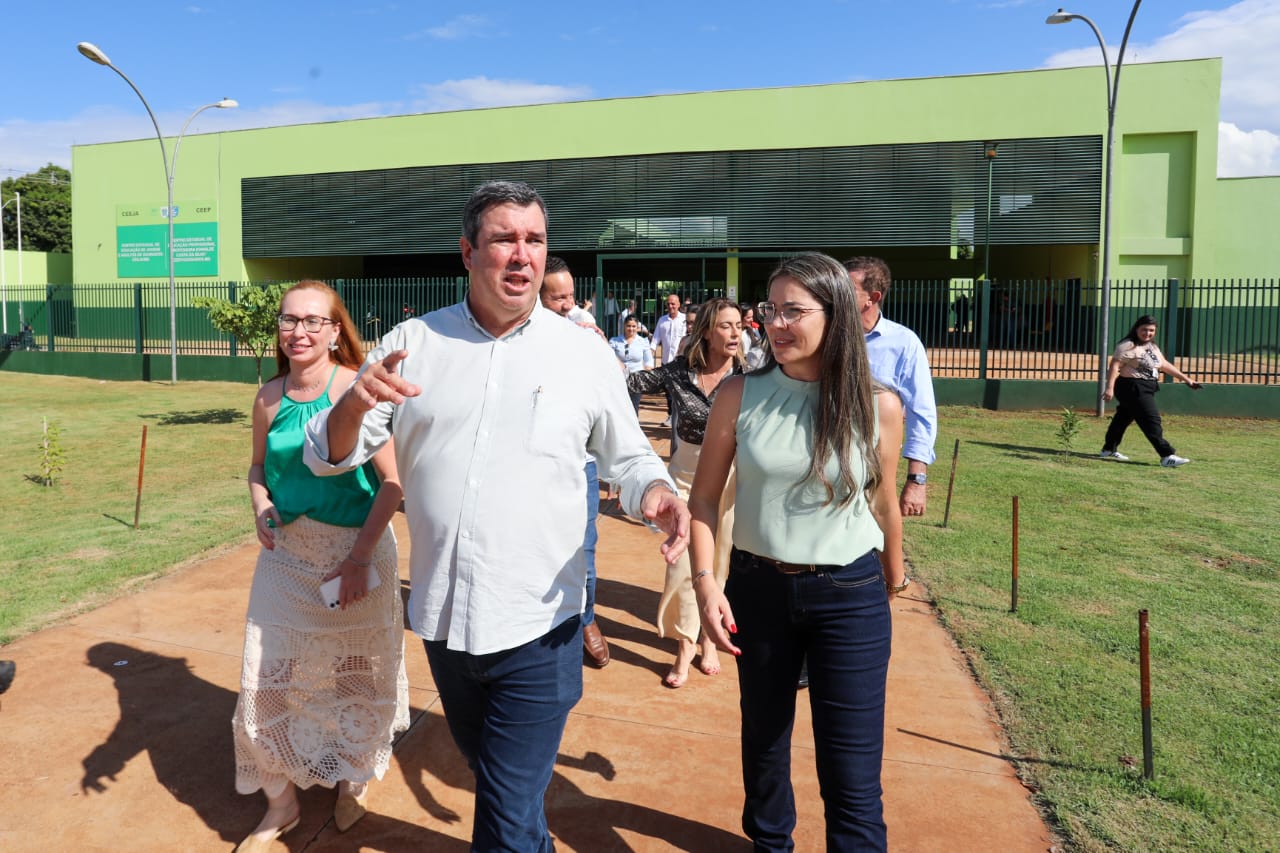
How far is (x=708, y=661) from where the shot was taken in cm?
447

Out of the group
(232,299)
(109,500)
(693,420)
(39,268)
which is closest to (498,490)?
(693,420)

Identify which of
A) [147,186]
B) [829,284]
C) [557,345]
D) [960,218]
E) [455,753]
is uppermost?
[147,186]

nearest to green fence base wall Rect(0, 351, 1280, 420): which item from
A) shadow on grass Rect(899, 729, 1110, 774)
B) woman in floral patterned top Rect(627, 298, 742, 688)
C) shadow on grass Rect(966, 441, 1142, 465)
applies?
shadow on grass Rect(966, 441, 1142, 465)

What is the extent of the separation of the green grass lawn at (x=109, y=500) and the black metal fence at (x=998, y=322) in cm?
499

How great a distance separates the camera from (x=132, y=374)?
22.8 meters

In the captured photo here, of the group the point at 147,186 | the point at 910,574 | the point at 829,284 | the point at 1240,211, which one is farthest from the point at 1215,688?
the point at 147,186

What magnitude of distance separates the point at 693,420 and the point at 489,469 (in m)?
2.35

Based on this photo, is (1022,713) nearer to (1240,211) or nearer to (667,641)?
(667,641)

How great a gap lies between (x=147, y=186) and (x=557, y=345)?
122 feet

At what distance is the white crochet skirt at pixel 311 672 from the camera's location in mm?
2916

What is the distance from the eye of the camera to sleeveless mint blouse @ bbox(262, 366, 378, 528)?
9.32 feet

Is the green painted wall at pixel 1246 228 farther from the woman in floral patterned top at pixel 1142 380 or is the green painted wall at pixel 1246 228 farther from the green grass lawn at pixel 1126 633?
the green grass lawn at pixel 1126 633

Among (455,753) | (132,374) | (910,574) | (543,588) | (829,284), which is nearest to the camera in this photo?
(543,588)

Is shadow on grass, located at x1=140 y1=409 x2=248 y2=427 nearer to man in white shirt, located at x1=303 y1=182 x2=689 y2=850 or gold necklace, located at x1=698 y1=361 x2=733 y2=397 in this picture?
gold necklace, located at x1=698 y1=361 x2=733 y2=397
